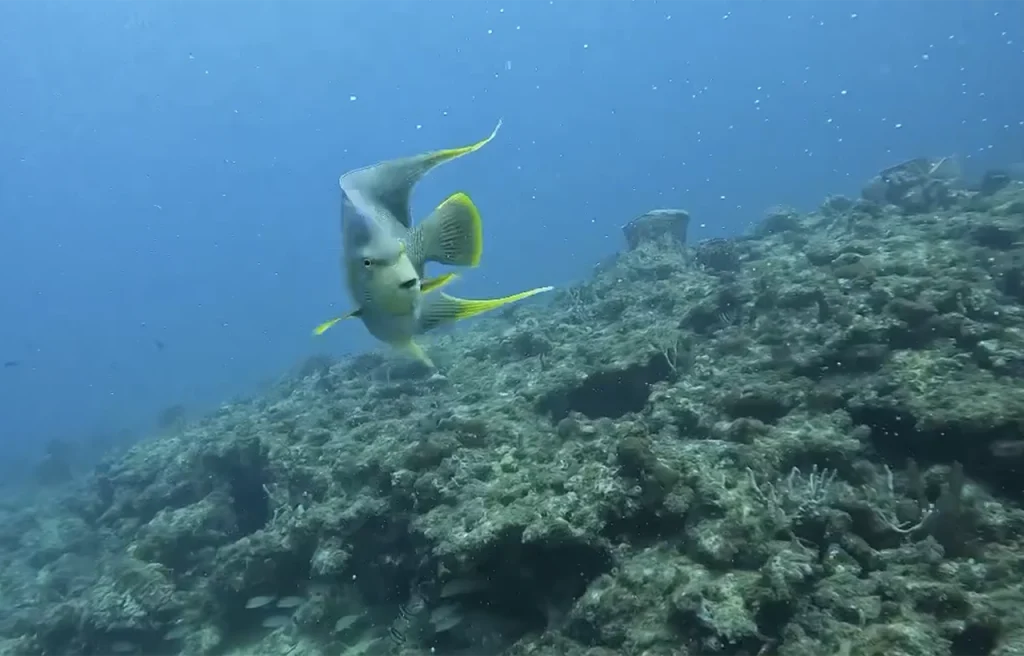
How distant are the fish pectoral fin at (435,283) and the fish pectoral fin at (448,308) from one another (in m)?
0.03

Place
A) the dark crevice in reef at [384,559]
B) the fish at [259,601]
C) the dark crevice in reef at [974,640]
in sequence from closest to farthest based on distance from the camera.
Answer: the dark crevice in reef at [974,640] → the dark crevice in reef at [384,559] → the fish at [259,601]

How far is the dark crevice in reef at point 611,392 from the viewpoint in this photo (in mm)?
8719

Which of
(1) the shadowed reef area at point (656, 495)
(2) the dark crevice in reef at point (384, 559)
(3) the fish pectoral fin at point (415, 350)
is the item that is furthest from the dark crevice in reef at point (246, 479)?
(3) the fish pectoral fin at point (415, 350)

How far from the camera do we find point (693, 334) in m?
9.78

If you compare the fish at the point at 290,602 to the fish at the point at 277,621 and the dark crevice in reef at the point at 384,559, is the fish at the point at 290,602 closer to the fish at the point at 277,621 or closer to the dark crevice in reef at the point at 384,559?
the fish at the point at 277,621

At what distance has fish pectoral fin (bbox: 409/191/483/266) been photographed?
1.86 meters

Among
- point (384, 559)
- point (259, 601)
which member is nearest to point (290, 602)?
point (259, 601)

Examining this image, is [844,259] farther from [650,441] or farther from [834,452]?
[650,441]

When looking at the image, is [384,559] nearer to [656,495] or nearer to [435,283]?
[656,495]

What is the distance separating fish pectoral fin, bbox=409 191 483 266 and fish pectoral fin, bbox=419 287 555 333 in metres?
0.14

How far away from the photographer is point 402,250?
1.71 m

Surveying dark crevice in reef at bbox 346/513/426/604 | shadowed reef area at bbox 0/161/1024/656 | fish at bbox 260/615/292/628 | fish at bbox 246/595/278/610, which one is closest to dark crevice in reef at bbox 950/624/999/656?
shadowed reef area at bbox 0/161/1024/656

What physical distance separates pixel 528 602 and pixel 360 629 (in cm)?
248

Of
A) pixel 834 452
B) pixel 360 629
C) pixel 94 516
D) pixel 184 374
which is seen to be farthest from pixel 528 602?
pixel 184 374
